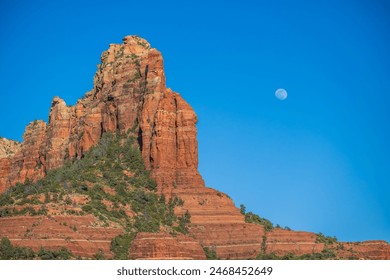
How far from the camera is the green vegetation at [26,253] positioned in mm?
148625

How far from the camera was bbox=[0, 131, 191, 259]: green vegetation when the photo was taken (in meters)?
166

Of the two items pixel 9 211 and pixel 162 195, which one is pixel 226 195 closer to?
pixel 162 195

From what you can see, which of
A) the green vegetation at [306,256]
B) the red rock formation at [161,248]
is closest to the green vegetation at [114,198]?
the red rock formation at [161,248]

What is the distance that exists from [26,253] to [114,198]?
3335 cm

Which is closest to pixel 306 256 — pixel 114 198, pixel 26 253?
pixel 114 198

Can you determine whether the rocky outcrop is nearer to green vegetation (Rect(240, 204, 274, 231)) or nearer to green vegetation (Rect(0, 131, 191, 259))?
green vegetation (Rect(0, 131, 191, 259))

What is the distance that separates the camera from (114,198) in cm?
18075

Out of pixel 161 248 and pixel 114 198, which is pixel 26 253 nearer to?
pixel 161 248

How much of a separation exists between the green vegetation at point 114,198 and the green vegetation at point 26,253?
9.59 m

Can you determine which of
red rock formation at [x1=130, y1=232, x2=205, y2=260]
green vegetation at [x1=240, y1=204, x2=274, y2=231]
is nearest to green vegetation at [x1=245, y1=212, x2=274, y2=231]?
green vegetation at [x1=240, y1=204, x2=274, y2=231]

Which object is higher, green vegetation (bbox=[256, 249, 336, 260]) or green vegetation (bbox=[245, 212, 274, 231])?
green vegetation (bbox=[245, 212, 274, 231])

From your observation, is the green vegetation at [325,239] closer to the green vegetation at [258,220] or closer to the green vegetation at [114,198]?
the green vegetation at [258,220]

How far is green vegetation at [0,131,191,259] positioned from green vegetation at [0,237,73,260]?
378 inches
